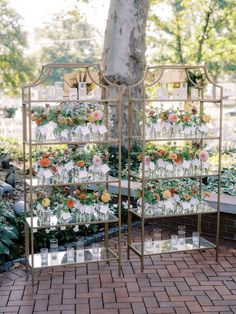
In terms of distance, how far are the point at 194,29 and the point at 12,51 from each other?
10532 millimetres

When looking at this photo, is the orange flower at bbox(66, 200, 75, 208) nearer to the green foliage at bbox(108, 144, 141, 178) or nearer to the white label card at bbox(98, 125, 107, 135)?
the white label card at bbox(98, 125, 107, 135)

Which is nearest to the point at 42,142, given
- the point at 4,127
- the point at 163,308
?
the point at 163,308

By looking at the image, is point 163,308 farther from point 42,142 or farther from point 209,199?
point 209,199

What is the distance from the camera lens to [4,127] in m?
14.6

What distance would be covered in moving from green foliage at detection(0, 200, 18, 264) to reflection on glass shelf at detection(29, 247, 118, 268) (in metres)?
0.24

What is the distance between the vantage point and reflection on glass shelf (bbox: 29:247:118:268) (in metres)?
4.75

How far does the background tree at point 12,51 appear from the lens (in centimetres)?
2539

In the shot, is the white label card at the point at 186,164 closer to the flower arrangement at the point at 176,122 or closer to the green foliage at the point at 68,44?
the flower arrangement at the point at 176,122

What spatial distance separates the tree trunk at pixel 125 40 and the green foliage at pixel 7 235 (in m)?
3.64

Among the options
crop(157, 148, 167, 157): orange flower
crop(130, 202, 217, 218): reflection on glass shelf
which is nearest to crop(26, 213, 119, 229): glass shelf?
crop(130, 202, 217, 218): reflection on glass shelf

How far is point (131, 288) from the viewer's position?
14.6 ft

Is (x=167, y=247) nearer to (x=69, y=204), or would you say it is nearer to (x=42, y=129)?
(x=69, y=204)

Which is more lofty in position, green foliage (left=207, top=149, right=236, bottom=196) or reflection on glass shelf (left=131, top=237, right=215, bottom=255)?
green foliage (left=207, top=149, right=236, bottom=196)

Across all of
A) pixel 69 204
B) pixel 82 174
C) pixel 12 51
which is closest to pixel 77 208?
pixel 69 204
